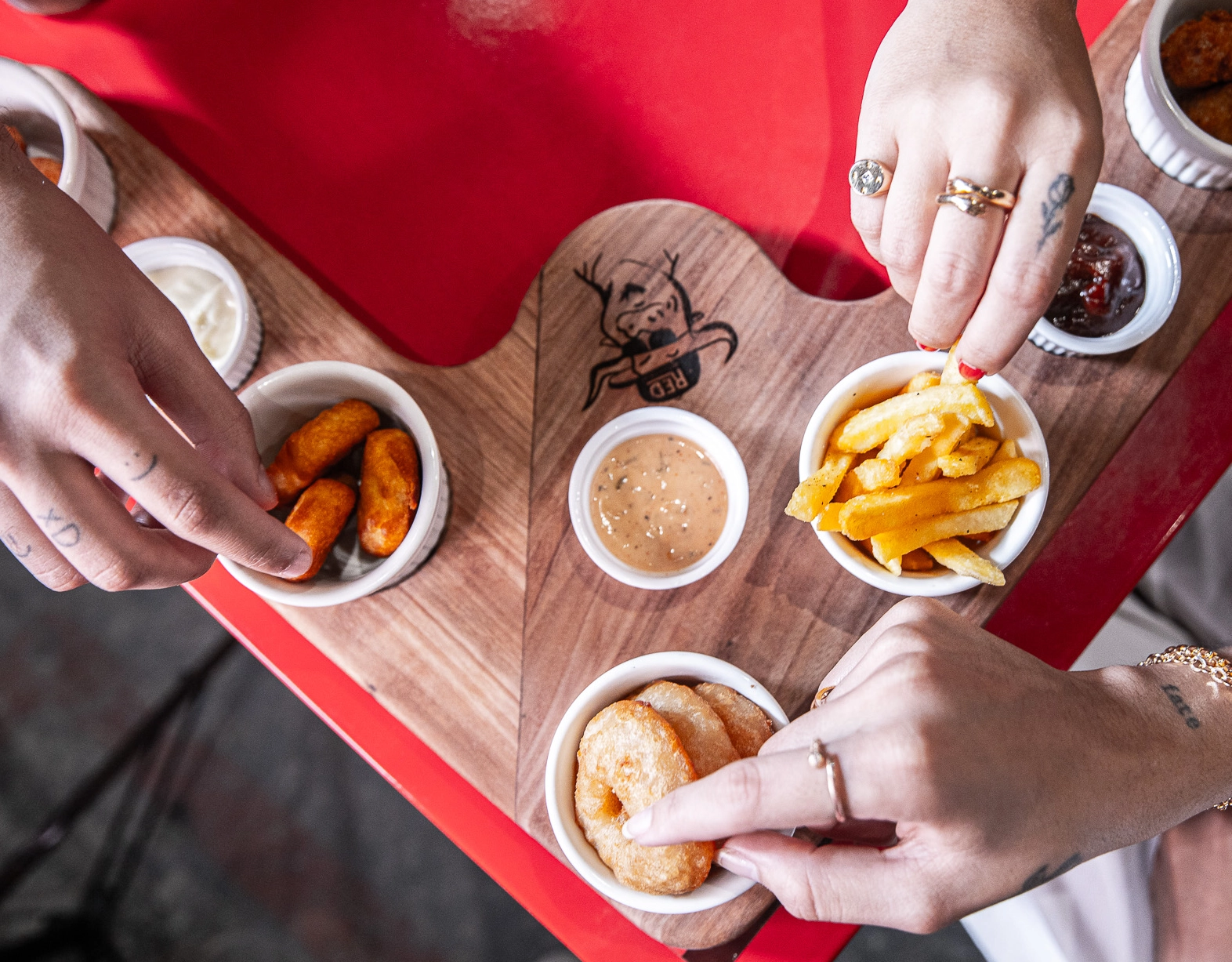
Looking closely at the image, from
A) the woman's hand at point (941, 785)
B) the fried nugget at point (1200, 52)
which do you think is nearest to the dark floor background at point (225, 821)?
the woman's hand at point (941, 785)

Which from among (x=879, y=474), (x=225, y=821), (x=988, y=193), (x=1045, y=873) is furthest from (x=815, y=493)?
(x=225, y=821)

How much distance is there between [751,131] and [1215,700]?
1.60 metres

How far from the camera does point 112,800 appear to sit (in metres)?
3.27

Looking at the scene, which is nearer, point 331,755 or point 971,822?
point 971,822

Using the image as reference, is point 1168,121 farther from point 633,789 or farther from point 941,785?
point 633,789

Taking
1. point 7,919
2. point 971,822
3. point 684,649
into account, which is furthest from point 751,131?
point 7,919

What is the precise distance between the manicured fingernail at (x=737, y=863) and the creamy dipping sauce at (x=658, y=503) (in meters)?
0.54

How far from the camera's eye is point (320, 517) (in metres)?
1.56

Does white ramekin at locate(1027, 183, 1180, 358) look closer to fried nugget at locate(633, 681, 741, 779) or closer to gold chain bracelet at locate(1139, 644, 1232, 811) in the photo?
gold chain bracelet at locate(1139, 644, 1232, 811)

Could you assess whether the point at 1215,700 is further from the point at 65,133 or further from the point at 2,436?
the point at 65,133

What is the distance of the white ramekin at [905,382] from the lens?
1.47m

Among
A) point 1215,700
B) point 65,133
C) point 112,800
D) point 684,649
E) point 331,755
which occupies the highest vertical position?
point 1215,700

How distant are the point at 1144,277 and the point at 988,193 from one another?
659 mm

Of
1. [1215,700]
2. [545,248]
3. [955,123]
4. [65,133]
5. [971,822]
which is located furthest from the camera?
[545,248]
